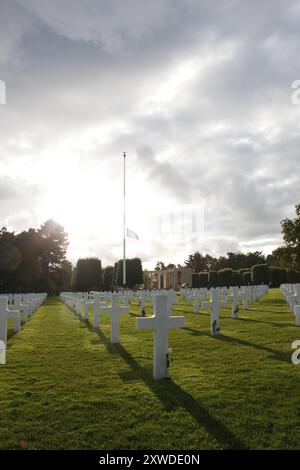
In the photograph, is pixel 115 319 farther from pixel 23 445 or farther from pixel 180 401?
pixel 23 445

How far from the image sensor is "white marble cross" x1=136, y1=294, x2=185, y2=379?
A: 6.34 m

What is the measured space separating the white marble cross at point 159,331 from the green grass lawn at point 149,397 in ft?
0.64

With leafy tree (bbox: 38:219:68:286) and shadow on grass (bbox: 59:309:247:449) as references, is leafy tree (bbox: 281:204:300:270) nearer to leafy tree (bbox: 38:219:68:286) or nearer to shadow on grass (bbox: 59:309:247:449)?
shadow on grass (bbox: 59:309:247:449)

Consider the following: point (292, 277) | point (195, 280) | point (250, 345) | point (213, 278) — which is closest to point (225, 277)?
point (213, 278)

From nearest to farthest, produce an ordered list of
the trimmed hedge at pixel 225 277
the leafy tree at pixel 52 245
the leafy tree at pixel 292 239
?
the leafy tree at pixel 292 239, the trimmed hedge at pixel 225 277, the leafy tree at pixel 52 245

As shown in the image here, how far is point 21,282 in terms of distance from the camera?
5962 centimetres

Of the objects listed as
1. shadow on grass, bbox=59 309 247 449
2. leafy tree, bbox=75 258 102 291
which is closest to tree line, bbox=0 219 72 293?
leafy tree, bbox=75 258 102 291

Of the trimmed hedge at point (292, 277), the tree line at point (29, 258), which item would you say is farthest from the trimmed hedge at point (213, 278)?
the tree line at point (29, 258)

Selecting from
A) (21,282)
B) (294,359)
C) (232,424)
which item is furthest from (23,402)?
(21,282)

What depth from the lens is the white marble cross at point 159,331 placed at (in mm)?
6336

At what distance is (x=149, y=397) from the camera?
5.35 m

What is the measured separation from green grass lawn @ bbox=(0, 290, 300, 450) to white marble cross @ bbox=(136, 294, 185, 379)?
0.20m

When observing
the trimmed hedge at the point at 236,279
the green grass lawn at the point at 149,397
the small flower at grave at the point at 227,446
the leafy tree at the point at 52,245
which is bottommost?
the small flower at grave at the point at 227,446

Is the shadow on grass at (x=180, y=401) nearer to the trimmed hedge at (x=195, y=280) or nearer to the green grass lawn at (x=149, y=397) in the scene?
the green grass lawn at (x=149, y=397)
